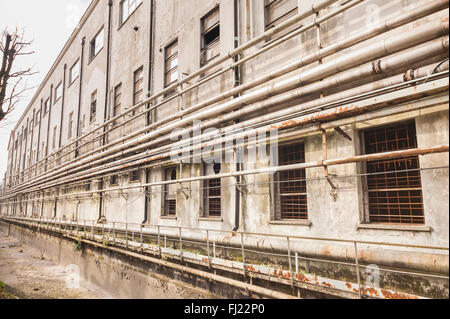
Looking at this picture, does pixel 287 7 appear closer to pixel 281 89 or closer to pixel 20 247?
pixel 281 89

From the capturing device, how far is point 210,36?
10.1 metres

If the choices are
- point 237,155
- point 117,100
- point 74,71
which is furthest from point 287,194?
point 74,71

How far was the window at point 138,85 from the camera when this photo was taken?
13729 mm

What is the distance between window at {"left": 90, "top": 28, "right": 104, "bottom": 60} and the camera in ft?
61.4

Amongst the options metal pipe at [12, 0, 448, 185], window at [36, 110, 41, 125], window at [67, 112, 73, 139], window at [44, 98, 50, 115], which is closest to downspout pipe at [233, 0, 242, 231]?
metal pipe at [12, 0, 448, 185]

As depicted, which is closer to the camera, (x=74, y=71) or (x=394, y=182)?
(x=394, y=182)

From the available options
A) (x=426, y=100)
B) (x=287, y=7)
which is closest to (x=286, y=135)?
(x=426, y=100)

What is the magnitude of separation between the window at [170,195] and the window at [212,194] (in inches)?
67.4

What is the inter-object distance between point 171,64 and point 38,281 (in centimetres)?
1080

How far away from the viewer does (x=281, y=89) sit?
21.5 feet

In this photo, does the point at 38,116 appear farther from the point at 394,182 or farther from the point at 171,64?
the point at 394,182

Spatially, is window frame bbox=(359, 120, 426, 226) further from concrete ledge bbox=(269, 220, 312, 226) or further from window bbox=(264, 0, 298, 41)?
window bbox=(264, 0, 298, 41)

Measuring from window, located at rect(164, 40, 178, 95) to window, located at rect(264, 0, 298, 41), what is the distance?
4.44 meters
